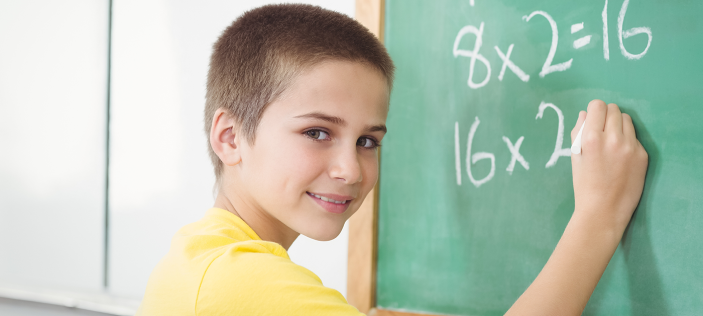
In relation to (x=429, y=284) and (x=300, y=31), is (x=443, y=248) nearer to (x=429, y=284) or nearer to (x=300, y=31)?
(x=429, y=284)

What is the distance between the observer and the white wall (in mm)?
1152

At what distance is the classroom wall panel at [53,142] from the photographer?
50.4 inches

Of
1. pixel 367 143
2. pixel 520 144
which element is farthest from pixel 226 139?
pixel 520 144

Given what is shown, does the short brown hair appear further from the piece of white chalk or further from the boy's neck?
the piece of white chalk

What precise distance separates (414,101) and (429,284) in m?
0.34

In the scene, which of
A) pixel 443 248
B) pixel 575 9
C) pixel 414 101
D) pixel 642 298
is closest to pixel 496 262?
pixel 443 248

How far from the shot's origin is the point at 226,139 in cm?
69

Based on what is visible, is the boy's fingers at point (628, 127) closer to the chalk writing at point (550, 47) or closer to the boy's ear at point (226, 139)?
the chalk writing at point (550, 47)

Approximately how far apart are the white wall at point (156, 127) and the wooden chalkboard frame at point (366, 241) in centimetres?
35

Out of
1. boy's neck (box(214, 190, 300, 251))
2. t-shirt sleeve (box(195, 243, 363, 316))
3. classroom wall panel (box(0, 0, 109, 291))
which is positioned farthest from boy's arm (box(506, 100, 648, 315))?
classroom wall panel (box(0, 0, 109, 291))

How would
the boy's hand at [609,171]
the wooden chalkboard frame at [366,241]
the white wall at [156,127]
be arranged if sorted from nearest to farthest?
the boy's hand at [609,171] < the wooden chalkboard frame at [366,241] < the white wall at [156,127]

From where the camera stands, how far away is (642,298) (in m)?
0.62

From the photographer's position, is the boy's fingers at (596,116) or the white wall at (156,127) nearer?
the boy's fingers at (596,116)

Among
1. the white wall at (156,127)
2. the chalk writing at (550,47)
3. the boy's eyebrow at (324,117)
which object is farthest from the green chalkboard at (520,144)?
the white wall at (156,127)
